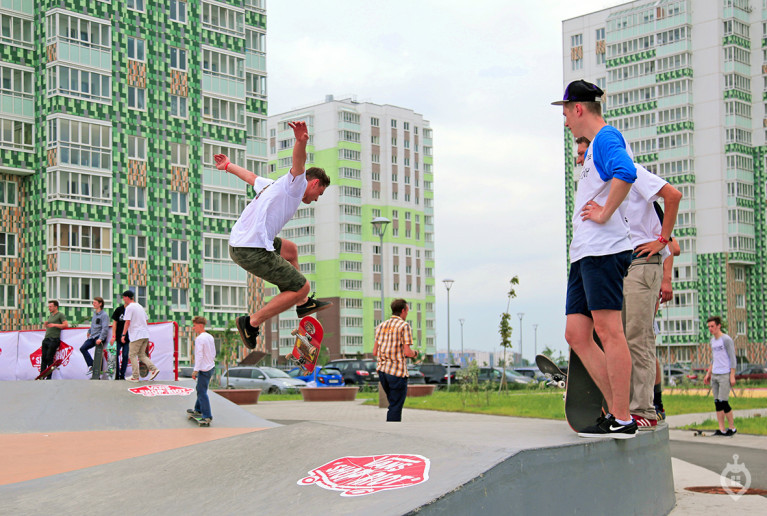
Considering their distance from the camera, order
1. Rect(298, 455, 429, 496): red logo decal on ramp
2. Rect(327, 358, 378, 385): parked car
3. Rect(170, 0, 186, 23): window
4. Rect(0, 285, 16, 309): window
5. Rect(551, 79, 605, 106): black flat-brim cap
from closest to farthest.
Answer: Rect(298, 455, 429, 496): red logo decal on ramp
Rect(551, 79, 605, 106): black flat-brim cap
Rect(327, 358, 378, 385): parked car
Rect(0, 285, 16, 309): window
Rect(170, 0, 186, 23): window

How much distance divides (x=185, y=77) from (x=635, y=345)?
59290 mm

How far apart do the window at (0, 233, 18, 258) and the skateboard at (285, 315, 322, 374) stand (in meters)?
52.3

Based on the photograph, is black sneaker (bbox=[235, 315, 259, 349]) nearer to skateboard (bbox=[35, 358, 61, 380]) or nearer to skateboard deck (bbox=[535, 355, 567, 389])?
skateboard deck (bbox=[535, 355, 567, 389])

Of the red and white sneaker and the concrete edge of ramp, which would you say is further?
the red and white sneaker

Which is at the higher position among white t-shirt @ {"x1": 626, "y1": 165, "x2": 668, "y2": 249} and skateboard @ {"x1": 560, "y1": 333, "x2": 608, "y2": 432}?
white t-shirt @ {"x1": 626, "y1": 165, "x2": 668, "y2": 249}

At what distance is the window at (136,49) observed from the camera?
59.2 meters

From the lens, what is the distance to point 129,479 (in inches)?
233

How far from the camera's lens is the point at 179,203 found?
6231 cm

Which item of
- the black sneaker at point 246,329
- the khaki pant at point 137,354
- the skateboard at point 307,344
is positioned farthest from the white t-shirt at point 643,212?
the khaki pant at point 137,354

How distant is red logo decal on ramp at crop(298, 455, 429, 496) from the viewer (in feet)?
15.5

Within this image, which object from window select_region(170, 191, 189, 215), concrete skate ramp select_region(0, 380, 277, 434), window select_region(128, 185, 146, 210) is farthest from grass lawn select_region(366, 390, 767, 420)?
window select_region(170, 191, 189, 215)

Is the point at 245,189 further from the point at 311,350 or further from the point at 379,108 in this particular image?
the point at 311,350

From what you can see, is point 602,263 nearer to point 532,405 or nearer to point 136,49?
point 532,405

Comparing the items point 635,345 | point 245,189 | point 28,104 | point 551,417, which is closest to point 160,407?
point 551,417
